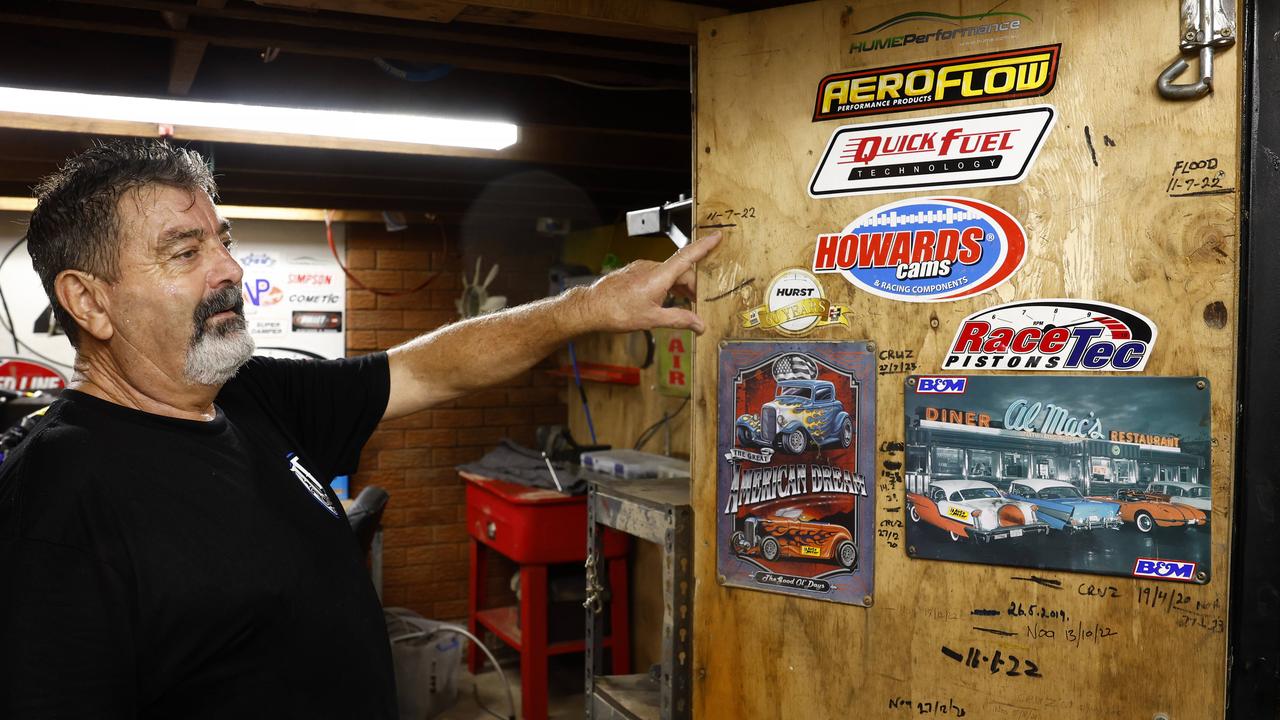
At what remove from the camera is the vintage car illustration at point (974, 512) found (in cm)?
148

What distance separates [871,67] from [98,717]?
4.63 feet

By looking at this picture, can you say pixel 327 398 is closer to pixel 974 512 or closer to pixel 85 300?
pixel 85 300

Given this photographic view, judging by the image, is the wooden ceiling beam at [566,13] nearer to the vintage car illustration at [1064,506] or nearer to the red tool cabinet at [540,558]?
the vintage car illustration at [1064,506]

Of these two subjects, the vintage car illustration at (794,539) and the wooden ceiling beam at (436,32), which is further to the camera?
the wooden ceiling beam at (436,32)

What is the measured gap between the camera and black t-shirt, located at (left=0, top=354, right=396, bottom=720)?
1108 mm

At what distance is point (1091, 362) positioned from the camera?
4.70ft

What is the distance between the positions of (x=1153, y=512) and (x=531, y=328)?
104 cm

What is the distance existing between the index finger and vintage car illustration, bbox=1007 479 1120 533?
0.63 meters

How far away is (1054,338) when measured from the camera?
1.45 m

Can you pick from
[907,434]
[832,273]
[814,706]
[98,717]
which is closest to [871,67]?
[832,273]

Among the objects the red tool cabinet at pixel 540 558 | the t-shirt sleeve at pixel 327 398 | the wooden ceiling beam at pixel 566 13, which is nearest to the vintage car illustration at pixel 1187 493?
the wooden ceiling beam at pixel 566 13

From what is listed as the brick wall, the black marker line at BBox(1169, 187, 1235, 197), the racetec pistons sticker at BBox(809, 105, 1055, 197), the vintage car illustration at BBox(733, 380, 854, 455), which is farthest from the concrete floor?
the black marker line at BBox(1169, 187, 1235, 197)

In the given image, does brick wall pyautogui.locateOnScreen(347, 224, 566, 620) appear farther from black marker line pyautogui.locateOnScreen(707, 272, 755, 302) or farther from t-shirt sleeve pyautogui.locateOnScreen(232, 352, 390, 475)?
black marker line pyautogui.locateOnScreen(707, 272, 755, 302)

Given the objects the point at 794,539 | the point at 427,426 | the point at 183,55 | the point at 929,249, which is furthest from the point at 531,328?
the point at 427,426
